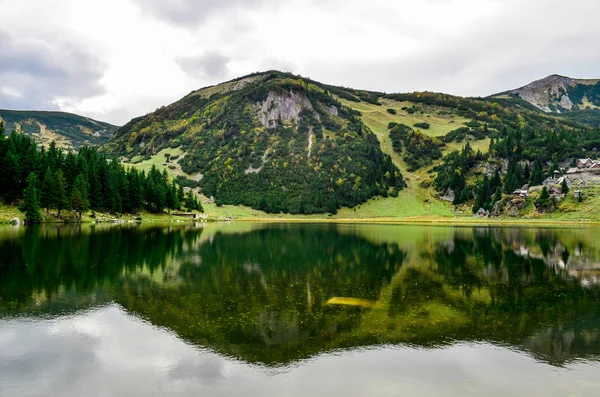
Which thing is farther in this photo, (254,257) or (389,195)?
(389,195)

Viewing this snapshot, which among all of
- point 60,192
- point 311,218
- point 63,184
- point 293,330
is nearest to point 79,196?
point 60,192

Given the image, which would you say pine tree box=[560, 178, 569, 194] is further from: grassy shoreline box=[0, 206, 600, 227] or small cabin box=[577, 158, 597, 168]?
small cabin box=[577, 158, 597, 168]

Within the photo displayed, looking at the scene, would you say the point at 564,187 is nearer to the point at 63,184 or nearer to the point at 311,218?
the point at 311,218

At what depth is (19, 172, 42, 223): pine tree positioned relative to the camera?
74.8 metres

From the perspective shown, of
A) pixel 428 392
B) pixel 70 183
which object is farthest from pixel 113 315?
pixel 70 183

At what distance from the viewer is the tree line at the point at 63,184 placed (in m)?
79.0

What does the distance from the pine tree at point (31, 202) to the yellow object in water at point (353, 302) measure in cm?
7460

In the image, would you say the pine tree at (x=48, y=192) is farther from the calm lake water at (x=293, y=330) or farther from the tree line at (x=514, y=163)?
the tree line at (x=514, y=163)

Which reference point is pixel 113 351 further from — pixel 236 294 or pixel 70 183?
pixel 70 183

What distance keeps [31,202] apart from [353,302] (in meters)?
76.8

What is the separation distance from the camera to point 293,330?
17.6 meters

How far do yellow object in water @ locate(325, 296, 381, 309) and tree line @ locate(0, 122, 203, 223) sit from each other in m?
74.6

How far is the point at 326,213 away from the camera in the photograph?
173m

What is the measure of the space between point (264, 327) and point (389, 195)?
6789 inches
